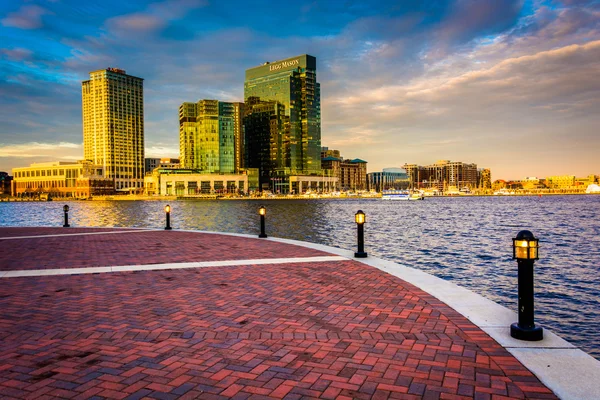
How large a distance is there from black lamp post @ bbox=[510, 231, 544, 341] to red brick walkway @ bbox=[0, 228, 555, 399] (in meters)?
0.50

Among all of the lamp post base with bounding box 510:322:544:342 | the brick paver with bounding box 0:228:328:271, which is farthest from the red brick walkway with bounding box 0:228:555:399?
the brick paver with bounding box 0:228:328:271

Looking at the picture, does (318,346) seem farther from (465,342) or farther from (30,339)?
(30,339)

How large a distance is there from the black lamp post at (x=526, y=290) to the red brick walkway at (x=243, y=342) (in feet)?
1.63

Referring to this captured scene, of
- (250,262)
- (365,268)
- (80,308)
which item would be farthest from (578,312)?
(80,308)

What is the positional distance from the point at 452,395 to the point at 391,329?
5.65 ft

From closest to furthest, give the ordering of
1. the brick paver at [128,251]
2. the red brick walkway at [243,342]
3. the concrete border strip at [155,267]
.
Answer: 1. the red brick walkway at [243,342]
2. the concrete border strip at [155,267]
3. the brick paver at [128,251]

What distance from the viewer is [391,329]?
535 cm

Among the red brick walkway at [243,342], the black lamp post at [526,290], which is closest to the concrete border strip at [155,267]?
the red brick walkway at [243,342]

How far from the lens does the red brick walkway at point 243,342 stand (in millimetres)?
3816

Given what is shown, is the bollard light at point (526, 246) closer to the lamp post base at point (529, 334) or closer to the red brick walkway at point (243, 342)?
the lamp post base at point (529, 334)

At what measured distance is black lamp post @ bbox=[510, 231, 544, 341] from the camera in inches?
198

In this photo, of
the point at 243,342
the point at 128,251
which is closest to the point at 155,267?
the point at 128,251

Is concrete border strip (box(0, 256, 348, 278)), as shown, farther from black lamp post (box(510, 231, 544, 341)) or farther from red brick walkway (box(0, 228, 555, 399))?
black lamp post (box(510, 231, 544, 341))

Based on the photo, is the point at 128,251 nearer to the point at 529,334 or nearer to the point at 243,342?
the point at 243,342
